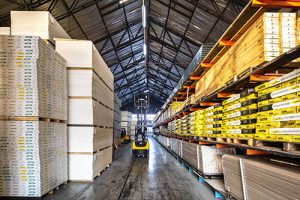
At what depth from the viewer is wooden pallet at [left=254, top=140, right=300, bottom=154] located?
2.52 m

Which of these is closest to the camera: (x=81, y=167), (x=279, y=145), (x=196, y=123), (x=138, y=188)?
(x=279, y=145)

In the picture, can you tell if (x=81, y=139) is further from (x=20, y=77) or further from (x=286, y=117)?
(x=286, y=117)

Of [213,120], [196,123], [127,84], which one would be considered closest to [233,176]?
[213,120]

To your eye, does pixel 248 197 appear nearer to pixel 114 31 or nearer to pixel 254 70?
pixel 254 70

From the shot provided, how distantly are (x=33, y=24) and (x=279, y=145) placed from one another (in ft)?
18.8

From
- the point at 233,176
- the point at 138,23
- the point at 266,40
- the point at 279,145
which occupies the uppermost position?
the point at 138,23

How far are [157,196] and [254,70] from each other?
10.5 ft

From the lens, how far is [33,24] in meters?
5.89

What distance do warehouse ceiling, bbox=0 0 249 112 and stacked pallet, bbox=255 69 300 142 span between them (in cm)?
743

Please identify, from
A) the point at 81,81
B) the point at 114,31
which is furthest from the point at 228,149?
the point at 114,31

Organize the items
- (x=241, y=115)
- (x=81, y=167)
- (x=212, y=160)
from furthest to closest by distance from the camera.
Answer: (x=81, y=167)
(x=212, y=160)
(x=241, y=115)

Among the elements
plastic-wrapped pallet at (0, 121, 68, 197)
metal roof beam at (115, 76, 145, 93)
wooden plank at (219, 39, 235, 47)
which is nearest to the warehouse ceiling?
wooden plank at (219, 39, 235, 47)

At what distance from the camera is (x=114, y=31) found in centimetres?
1592

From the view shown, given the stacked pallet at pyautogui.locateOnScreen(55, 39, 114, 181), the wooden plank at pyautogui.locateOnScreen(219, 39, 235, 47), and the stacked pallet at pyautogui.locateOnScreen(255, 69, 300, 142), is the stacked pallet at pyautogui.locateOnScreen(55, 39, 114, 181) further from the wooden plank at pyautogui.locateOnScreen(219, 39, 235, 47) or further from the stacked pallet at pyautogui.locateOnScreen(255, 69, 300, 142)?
the stacked pallet at pyautogui.locateOnScreen(255, 69, 300, 142)
